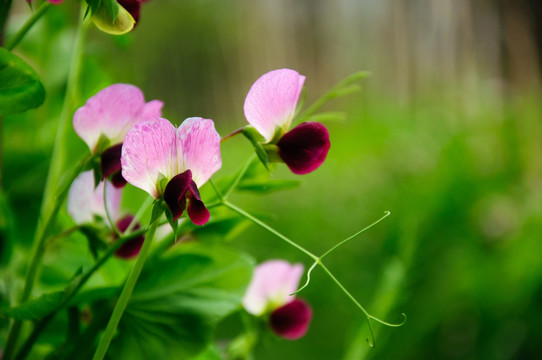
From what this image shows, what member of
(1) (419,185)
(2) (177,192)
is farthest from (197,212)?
(1) (419,185)

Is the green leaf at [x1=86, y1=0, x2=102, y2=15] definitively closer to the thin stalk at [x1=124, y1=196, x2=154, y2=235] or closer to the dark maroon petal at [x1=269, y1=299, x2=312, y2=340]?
the thin stalk at [x1=124, y1=196, x2=154, y2=235]

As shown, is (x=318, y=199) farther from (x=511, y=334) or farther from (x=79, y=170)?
(x=79, y=170)

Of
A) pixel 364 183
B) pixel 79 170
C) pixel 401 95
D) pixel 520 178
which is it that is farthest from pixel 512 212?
pixel 79 170

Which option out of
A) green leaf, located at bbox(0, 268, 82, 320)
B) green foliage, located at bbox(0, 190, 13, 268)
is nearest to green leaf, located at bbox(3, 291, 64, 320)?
green leaf, located at bbox(0, 268, 82, 320)

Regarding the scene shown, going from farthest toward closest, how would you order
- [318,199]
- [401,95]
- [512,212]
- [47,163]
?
[401,95]
[318,199]
[512,212]
[47,163]

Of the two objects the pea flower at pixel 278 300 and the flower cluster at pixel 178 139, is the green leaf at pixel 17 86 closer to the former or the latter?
the flower cluster at pixel 178 139
